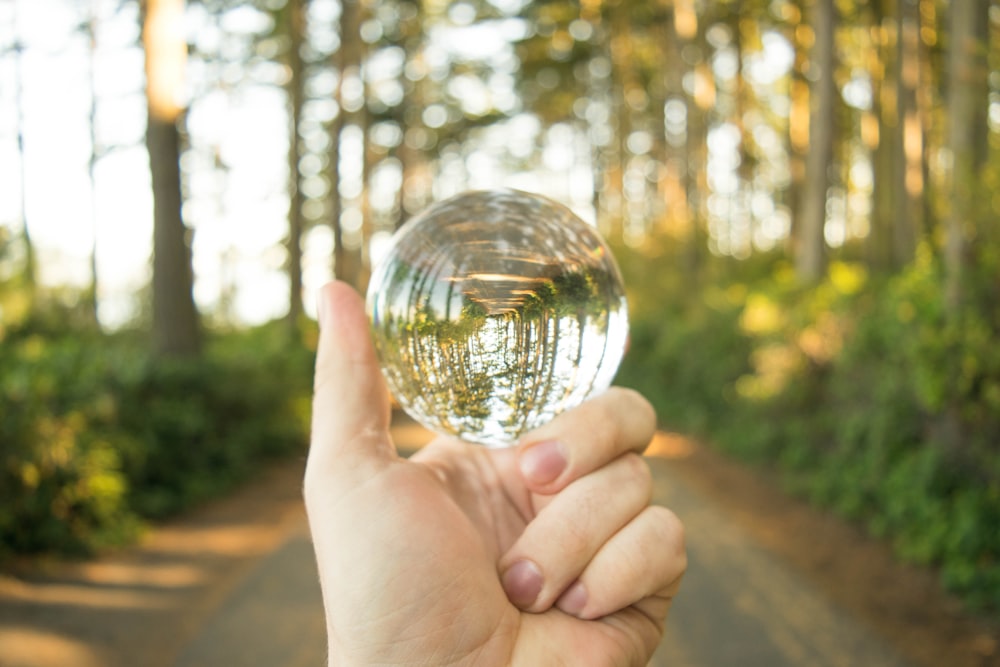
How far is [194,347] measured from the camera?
12055 mm

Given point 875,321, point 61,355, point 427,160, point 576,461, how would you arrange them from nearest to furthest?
point 576,461 → point 875,321 → point 61,355 → point 427,160

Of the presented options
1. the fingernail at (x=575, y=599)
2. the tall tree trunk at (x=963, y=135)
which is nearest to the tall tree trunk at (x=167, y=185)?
the tall tree trunk at (x=963, y=135)

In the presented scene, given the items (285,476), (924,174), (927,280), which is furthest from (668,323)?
(927,280)

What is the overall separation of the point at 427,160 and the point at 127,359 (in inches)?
959

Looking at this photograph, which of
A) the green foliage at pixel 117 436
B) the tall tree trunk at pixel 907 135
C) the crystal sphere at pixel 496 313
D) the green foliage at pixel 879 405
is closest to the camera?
the crystal sphere at pixel 496 313

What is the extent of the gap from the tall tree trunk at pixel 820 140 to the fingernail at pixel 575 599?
39.4 ft

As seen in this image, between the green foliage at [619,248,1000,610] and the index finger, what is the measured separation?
19.3 ft

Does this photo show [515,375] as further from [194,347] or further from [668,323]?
[668,323]

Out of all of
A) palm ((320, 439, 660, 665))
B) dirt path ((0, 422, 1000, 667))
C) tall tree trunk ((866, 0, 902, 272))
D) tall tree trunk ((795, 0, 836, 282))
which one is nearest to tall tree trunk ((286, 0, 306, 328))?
dirt path ((0, 422, 1000, 667))

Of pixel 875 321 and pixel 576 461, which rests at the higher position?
pixel 576 461

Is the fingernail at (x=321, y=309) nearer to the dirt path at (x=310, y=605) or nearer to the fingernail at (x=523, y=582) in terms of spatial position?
the fingernail at (x=523, y=582)

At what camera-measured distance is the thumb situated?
200 cm

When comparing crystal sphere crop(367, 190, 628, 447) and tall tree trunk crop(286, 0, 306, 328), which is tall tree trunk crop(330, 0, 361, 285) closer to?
tall tree trunk crop(286, 0, 306, 328)

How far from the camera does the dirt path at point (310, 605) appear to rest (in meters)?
6.11
